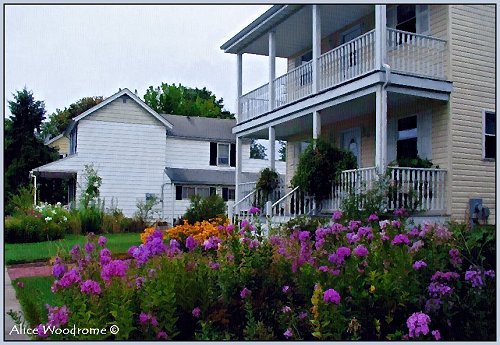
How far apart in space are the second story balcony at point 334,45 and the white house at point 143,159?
6.92ft

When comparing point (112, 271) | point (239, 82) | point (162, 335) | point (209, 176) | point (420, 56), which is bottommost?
point (162, 335)

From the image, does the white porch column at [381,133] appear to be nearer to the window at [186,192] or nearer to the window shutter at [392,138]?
the window shutter at [392,138]

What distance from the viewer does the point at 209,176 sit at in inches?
683

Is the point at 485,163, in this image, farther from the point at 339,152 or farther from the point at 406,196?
the point at 339,152

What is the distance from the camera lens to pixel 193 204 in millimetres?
12648

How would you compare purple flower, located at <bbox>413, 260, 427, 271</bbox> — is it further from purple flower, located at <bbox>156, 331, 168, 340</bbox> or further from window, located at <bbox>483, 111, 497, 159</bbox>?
window, located at <bbox>483, 111, 497, 159</bbox>

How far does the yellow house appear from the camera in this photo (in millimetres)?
9703

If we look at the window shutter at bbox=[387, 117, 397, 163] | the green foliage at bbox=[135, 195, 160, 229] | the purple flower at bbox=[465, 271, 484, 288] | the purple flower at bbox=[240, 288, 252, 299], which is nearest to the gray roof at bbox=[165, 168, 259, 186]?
the green foliage at bbox=[135, 195, 160, 229]

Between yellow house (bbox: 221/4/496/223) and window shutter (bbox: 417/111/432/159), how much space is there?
22 millimetres

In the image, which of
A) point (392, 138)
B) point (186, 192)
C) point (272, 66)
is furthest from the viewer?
point (272, 66)

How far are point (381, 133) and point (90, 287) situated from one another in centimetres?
684

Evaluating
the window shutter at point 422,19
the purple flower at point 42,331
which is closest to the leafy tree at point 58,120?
the purple flower at point 42,331

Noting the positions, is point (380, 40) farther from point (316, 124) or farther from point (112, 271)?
point (112, 271)

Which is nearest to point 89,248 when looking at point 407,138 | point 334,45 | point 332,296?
point 332,296
